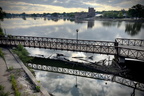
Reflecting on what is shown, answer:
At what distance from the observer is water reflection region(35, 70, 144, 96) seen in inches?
360

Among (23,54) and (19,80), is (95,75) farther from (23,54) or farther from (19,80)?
(23,54)

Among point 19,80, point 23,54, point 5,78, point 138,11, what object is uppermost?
point 138,11

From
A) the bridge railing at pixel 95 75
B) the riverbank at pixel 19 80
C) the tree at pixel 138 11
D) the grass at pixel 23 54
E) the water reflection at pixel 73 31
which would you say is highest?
the tree at pixel 138 11

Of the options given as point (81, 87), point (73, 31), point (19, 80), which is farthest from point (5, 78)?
point (73, 31)

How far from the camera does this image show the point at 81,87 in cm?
1001

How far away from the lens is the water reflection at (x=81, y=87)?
9.14 m

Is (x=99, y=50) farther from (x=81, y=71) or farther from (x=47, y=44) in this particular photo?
(x=47, y=44)

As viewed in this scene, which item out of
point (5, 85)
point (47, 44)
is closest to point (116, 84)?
point (5, 85)

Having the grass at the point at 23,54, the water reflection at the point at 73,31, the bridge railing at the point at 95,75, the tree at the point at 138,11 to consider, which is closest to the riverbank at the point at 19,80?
the grass at the point at 23,54

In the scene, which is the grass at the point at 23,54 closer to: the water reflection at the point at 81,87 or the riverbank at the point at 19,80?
the riverbank at the point at 19,80

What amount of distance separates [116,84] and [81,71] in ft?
13.7

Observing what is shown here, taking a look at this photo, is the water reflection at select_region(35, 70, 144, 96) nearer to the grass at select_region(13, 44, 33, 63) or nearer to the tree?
Answer: the grass at select_region(13, 44, 33, 63)

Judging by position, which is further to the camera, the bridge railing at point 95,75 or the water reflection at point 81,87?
the bridge railing at point 95,75

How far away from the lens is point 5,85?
756 cm
